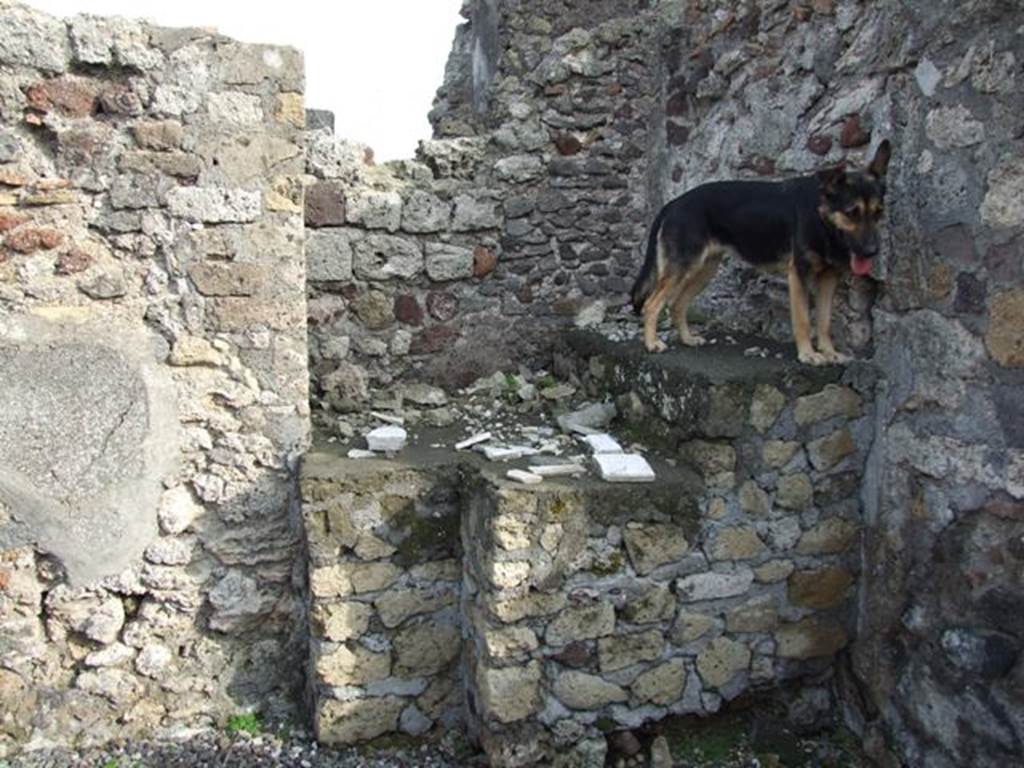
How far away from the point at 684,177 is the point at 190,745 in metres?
3.67

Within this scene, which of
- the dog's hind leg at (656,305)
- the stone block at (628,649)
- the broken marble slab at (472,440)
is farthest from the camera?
the dog's hind leg at (656,305)

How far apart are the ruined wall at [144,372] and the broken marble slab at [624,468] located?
49.6 inches

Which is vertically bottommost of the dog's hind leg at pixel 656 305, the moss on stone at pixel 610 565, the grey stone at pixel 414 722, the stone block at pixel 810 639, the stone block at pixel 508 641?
the grey stone at pixel 414 722

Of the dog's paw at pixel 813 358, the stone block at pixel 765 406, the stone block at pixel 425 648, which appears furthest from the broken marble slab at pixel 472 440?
the dog's paw at pixel 813 358

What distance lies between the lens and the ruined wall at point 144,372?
10.5ft

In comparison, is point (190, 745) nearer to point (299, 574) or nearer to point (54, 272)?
point (299, 574)

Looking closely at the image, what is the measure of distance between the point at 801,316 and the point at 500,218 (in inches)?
69.5

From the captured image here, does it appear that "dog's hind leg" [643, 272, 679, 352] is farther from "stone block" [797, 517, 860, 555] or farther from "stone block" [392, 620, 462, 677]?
"stone block" [392, 620, 462, 677]

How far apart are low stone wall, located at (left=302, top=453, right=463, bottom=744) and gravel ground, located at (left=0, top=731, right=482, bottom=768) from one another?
0.08 meters

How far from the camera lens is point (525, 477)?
10.7ft

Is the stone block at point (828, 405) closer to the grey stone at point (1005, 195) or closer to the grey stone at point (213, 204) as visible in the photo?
the grey stone at point (1005, 195)

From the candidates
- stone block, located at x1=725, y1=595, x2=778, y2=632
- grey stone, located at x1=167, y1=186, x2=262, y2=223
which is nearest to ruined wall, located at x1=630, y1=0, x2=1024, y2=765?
stone block, located at x1=725, y1=595, x2=778, y2=632

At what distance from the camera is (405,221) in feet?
14.4

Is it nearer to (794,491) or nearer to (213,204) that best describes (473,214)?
(213,204)
